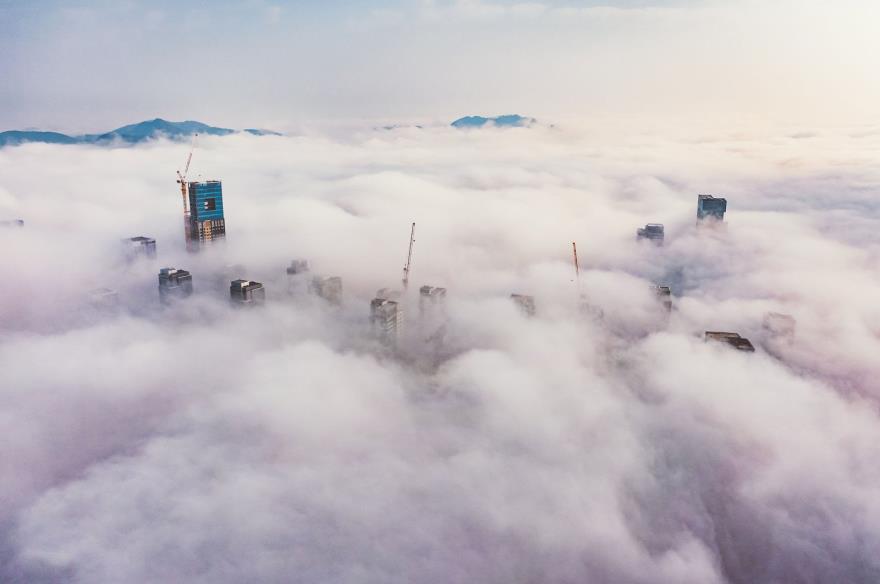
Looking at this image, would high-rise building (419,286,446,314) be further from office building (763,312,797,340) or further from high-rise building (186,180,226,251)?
high-rise building (186,180,226,251)

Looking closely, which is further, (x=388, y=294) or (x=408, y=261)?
(x=408, y=261)

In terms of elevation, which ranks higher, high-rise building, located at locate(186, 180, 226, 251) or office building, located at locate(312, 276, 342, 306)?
high-rise building, located at locate(186, 180, 226, 251)

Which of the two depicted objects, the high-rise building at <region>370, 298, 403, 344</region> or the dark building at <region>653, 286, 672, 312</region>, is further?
the dark building at <region>653, 286, 672, 312</region>

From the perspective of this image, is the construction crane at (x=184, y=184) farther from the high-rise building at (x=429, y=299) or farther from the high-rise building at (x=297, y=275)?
the high-rise building at (x=429, y=299)

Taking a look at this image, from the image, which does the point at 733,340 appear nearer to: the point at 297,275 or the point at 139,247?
the point at 297,275

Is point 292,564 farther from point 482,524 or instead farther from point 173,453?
point 173,453

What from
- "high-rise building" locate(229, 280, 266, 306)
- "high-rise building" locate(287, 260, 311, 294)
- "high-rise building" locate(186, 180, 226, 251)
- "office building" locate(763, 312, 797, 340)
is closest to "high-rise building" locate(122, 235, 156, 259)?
"high-rise building" locate(186, 180, 226, 251)

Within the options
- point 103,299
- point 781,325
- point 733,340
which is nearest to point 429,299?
point 733,340

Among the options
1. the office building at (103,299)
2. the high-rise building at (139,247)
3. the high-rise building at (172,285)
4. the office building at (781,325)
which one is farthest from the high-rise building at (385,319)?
the office building at (781,325)
